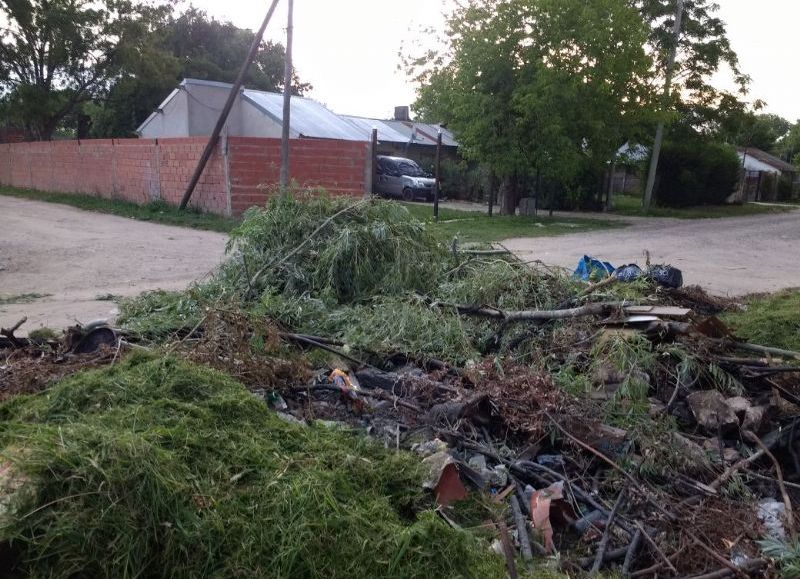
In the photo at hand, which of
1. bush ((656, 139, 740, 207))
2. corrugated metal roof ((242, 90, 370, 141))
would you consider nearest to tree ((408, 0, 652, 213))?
corrugated metal roof ((242, 90, 370, 141))

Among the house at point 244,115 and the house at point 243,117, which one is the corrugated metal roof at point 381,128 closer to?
the house at point 243,117

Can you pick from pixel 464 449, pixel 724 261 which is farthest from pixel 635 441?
pixel 724 261

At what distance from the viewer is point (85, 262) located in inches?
422

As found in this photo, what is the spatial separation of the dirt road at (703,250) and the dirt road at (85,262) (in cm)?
627

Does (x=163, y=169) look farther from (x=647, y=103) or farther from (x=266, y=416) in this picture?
(x=266, y=416)

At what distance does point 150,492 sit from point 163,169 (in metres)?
17.9

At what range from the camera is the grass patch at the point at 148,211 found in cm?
1571

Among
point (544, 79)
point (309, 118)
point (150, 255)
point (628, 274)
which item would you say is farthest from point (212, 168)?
point (628, 274)

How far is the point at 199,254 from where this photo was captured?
11742 mm

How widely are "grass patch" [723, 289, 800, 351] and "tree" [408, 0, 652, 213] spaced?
10715 millimetres

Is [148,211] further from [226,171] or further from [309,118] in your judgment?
[309,118]

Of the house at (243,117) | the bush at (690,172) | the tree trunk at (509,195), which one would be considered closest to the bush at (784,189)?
the bush at (690,172)

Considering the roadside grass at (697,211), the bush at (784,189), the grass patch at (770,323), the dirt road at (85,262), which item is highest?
the bush at (784,189)

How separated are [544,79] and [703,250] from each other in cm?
612
